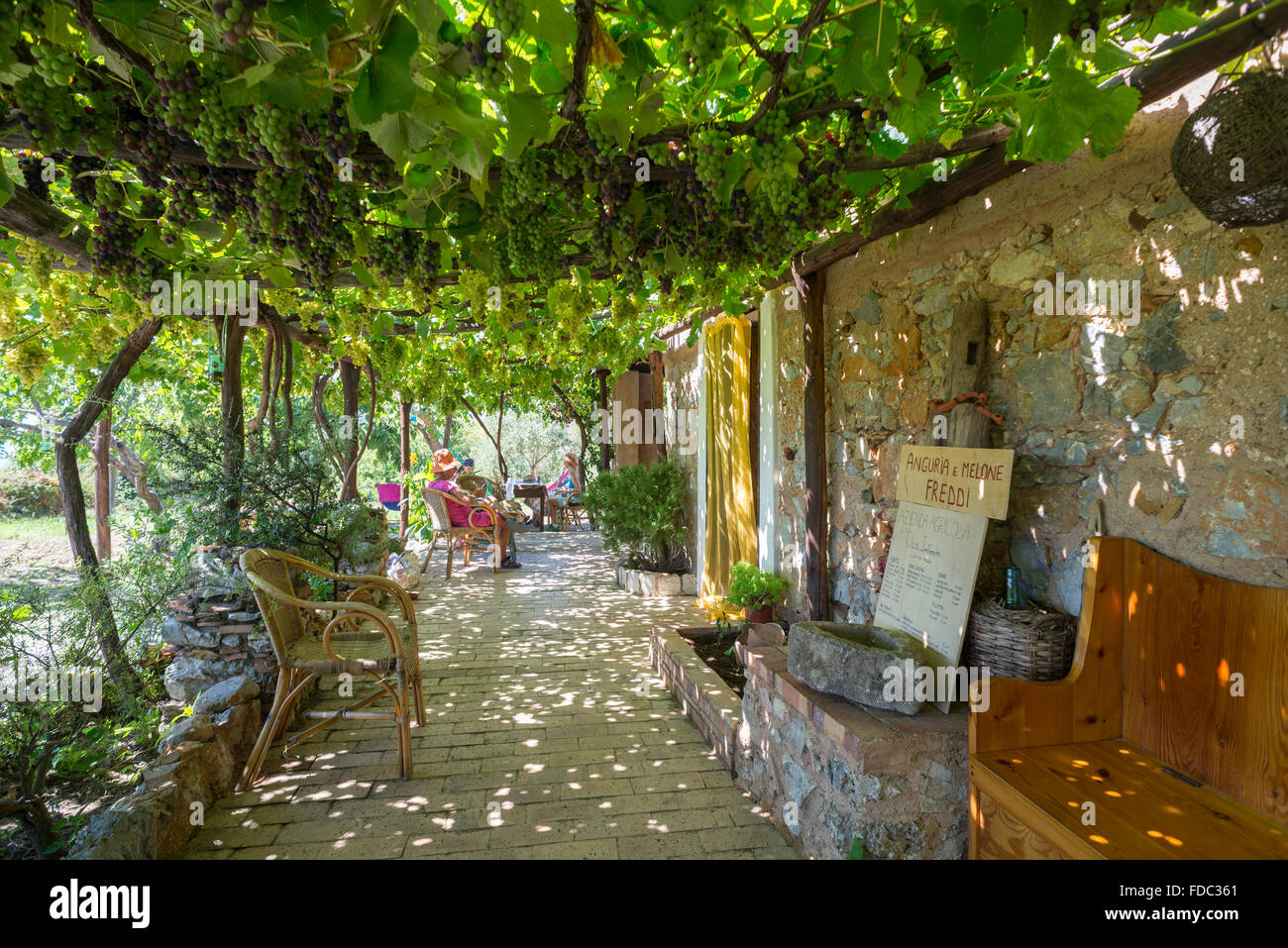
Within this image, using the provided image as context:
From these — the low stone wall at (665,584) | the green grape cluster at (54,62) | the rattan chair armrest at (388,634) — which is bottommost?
the low stone wall at (665,584)

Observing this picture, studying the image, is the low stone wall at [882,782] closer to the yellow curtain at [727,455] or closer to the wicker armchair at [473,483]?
the yellow curtain at [727,455]

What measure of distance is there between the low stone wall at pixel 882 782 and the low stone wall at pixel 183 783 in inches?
80.7

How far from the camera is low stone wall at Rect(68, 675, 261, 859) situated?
5.62 ft

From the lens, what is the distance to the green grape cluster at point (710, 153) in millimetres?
1729

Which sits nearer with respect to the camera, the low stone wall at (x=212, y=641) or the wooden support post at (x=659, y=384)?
the low stone wall at (x=212, y=641)

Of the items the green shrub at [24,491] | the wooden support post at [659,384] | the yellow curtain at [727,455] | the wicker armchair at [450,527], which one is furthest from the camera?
the green shrub at [24,491]

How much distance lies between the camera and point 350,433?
17.7ft

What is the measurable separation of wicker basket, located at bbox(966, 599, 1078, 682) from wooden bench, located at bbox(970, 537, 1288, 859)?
101 millimetres

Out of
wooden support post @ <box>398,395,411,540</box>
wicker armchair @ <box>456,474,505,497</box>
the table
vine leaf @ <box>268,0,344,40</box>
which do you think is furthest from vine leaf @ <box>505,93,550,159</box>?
the table

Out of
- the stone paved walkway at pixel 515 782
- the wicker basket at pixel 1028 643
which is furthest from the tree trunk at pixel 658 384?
the wicker basket at pixel 1028 643

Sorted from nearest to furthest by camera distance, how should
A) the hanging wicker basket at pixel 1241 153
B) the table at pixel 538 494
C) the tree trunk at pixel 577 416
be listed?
the hanging wicker basket at pixel 1241 153
the tree trunk at pixel 577 416
the table at pixel 538 494

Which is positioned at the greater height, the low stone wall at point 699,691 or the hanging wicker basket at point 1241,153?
the hanging wicker basket at point 1241,153

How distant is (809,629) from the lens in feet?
6.76

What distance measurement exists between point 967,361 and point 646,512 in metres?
3.83
